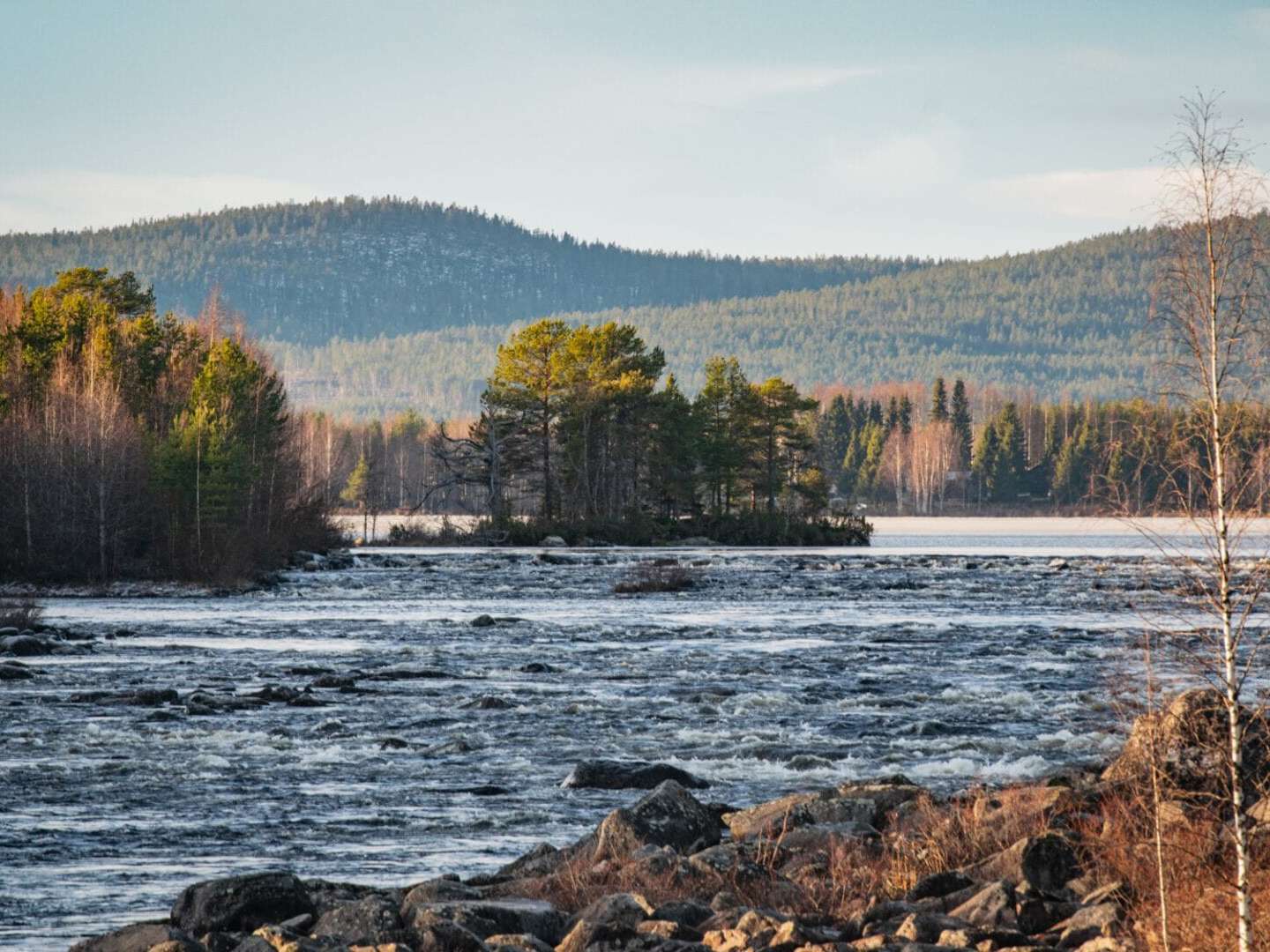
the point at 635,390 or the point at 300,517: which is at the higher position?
the point at 635,390

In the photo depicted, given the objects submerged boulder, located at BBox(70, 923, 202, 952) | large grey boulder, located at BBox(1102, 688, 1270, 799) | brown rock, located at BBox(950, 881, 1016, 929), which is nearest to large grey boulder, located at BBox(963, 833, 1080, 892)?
brown rock, located at BBox(950, 881, 1016, 929)

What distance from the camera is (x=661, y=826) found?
603 inches

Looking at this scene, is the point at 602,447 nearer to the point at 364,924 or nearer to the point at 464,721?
the point at 464,721

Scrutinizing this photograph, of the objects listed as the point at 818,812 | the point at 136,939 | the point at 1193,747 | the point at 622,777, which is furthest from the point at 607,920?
the point at 622,777

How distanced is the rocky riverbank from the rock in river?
3128 millimetres

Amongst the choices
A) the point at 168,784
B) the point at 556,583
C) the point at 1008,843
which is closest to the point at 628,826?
the point at 1008,843

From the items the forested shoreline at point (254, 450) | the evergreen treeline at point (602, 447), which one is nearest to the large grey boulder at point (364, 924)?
the forested shoreline at point (254, 450)

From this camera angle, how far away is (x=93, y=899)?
13.7 meters

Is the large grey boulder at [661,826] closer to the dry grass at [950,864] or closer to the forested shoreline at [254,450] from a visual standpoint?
the dry grass at [950,864]

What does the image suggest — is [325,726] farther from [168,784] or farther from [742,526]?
[742,526]

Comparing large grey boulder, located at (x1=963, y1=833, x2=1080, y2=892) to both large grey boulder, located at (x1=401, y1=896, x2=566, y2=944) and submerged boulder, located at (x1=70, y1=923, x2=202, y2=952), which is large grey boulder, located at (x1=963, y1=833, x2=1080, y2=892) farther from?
submerged boulder, located at (x1=70, y1=923, x2=202, y2=952)

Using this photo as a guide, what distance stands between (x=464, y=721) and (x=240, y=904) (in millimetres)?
12117

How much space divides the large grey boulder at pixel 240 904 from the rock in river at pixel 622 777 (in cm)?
658

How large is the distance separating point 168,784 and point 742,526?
268 ft
